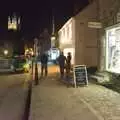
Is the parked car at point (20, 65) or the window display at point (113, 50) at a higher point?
the window display at point (113, 50)

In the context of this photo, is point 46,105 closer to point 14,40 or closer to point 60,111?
point 60,111

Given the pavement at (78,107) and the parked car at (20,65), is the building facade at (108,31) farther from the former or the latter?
the parked car at (20,65)

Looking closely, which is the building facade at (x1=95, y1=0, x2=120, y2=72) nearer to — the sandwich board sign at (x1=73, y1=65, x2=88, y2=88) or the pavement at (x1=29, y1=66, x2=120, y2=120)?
the sandwich board sign at (x1=73, y1=65, x2=88, y2=88)

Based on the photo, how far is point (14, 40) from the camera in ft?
306

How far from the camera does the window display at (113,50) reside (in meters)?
17.8

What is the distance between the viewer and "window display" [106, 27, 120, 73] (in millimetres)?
17797

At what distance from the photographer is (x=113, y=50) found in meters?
18.7

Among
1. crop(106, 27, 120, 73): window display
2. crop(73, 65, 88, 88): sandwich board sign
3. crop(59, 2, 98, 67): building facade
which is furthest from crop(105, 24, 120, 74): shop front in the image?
crop(59, 2, 98, 67): building facade

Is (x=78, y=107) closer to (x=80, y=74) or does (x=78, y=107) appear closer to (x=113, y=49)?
(x=80, y=74)

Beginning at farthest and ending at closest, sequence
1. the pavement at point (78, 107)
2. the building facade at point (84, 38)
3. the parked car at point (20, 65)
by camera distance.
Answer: the parked car at point (20, 65) < the building facade at point (84, 38) < the pavement at point (78, 107)

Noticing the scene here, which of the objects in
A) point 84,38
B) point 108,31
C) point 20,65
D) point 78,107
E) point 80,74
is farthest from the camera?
point 20,65

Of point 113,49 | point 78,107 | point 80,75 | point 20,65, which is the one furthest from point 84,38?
point 78,107

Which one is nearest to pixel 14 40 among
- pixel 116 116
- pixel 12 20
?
pixel 12 20

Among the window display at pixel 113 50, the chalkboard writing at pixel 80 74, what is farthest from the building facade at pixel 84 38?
the chalkboard writing at pixel 80 74
